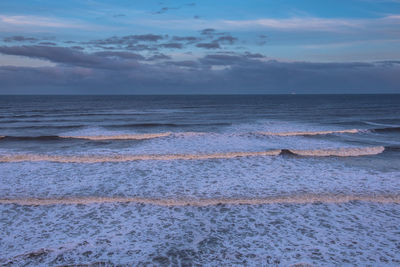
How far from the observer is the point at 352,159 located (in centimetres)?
1470

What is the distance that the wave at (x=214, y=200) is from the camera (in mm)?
9117

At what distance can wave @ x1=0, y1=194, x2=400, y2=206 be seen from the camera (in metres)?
9.12

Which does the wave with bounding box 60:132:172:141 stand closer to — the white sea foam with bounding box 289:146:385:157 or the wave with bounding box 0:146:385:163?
the wave with bounding box 0:146:385:163

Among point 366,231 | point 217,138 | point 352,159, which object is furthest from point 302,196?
point 217,138

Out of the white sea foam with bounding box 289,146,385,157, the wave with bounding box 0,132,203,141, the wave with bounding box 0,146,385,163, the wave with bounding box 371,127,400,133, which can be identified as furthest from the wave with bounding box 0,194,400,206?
the wave with bounding box 371,127,400,133

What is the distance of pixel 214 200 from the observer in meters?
9.27

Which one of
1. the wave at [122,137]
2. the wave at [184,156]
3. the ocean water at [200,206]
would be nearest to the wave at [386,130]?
the ocean water at [200,206]

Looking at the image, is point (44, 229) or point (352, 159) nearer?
point (44, 229)

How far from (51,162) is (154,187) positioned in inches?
270

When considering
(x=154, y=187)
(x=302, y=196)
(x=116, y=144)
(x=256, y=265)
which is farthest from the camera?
(x=116, y=144)

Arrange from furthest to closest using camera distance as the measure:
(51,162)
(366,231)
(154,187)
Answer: (51,162) → (154,187) → (366,231)

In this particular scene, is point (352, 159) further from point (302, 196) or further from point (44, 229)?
point (44, 229)

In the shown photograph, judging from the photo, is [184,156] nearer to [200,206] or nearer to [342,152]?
[200,206]

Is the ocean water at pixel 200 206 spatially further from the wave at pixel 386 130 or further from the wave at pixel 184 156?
the wave at pixel 386 130
